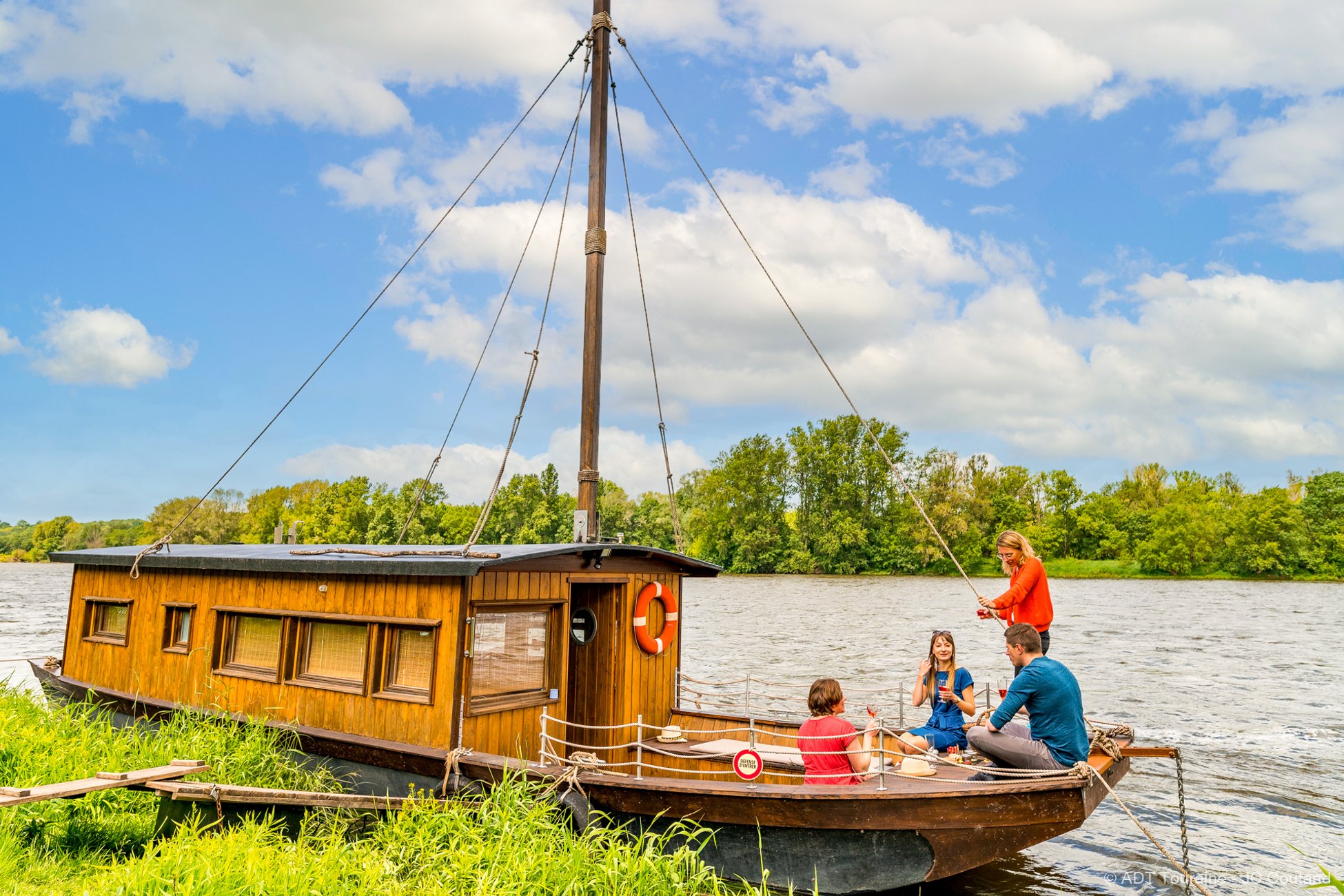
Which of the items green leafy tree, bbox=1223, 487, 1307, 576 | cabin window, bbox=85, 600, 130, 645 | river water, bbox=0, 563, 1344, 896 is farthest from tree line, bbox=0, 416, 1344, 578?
cabin window, bbox=85, 600, 130, 645

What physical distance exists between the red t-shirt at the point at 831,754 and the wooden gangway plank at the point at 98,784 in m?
4.65

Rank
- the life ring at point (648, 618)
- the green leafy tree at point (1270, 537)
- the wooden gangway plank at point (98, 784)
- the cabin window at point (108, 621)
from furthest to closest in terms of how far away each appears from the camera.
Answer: the green leafy tree at point (1270, 537) < the cabin window at point (108, 621) < the life ring at point (648, 618) < the wooden gangway plank at point (98, 784)

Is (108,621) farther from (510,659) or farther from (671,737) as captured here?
(671,737)

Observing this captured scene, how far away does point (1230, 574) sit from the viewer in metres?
64.6

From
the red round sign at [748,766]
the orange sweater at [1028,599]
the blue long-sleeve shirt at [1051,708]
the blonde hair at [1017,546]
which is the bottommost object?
the red round sign at [748,766]

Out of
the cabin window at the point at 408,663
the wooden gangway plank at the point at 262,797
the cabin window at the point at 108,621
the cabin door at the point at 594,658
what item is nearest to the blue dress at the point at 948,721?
the cabin door at the point at 594,658

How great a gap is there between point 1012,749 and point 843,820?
138 centimetres

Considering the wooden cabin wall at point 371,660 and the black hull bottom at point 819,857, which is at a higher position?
the wooden cabin wall at point 371,660

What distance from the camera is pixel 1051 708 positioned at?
633cm

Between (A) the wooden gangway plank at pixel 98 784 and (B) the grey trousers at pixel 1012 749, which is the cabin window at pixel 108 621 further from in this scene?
(B) the grey trousers at pixel 1012 749

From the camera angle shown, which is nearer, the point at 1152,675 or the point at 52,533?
the point at 1152,675

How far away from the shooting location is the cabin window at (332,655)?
8016 millimetres

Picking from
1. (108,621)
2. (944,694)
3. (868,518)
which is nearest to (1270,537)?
(868,518)

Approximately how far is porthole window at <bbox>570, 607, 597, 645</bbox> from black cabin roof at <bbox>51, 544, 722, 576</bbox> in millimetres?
644
